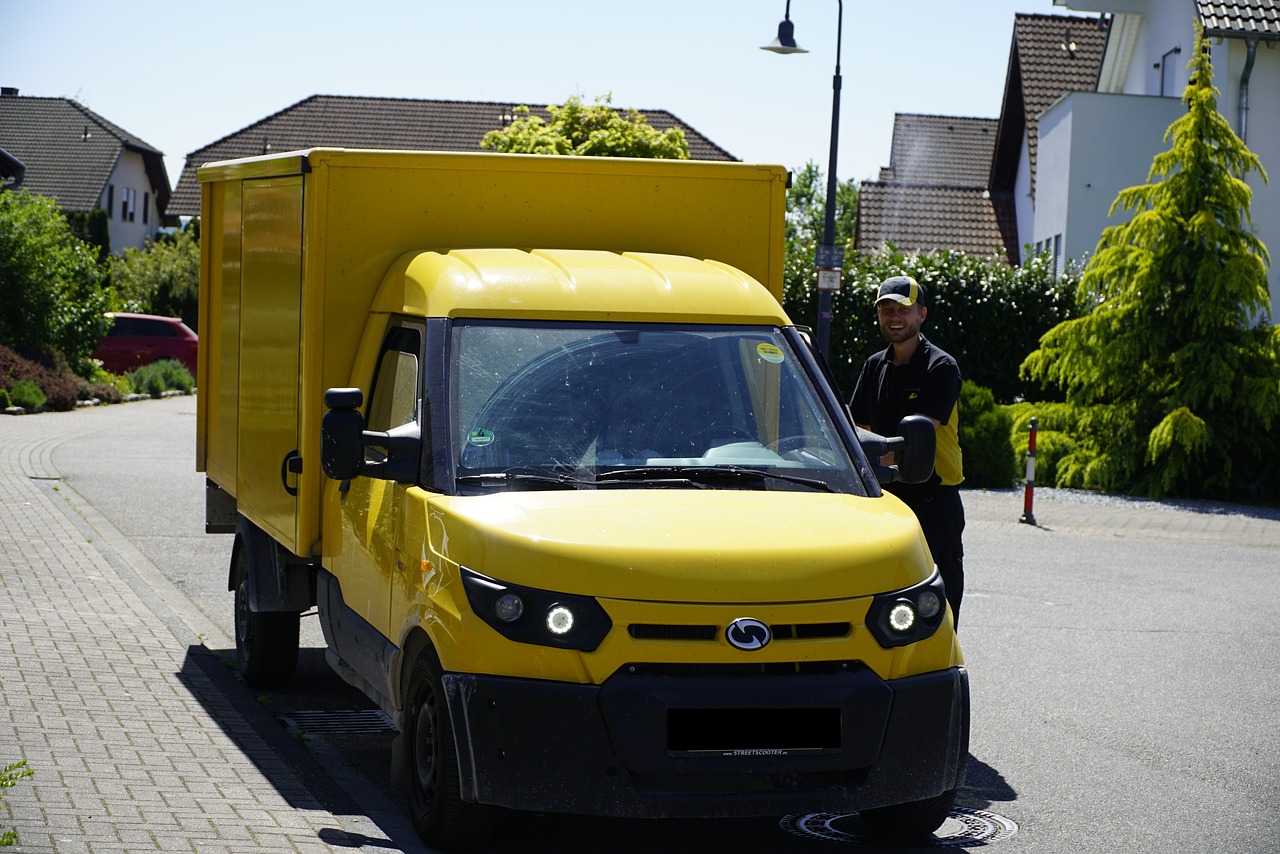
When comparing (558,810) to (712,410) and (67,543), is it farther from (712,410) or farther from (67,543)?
(67,543)

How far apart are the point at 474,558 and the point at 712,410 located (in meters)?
1.27

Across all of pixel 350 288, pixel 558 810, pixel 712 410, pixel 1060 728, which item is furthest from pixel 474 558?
pixel 1060 728

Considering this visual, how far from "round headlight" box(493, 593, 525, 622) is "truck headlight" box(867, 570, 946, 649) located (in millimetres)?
1106

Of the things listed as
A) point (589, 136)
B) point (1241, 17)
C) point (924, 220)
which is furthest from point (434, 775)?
point (924, 220)

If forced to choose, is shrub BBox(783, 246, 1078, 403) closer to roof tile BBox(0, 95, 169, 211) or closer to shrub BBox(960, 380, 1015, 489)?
shrub BBox(960, 380, 1015, 489)

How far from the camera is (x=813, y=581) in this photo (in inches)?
206

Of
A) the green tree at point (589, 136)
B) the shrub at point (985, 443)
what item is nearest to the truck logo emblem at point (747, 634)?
the shrub at point (985, 443)

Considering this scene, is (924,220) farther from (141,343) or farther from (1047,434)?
(1047,434)

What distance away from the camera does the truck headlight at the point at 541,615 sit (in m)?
5.12

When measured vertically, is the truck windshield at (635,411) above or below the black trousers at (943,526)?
above

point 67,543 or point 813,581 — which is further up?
point 813,581

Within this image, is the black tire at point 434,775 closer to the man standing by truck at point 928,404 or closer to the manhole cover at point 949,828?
the manhole cover at point 949,828

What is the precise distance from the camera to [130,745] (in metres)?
6.64

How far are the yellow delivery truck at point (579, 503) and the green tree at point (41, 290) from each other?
79.8ft
